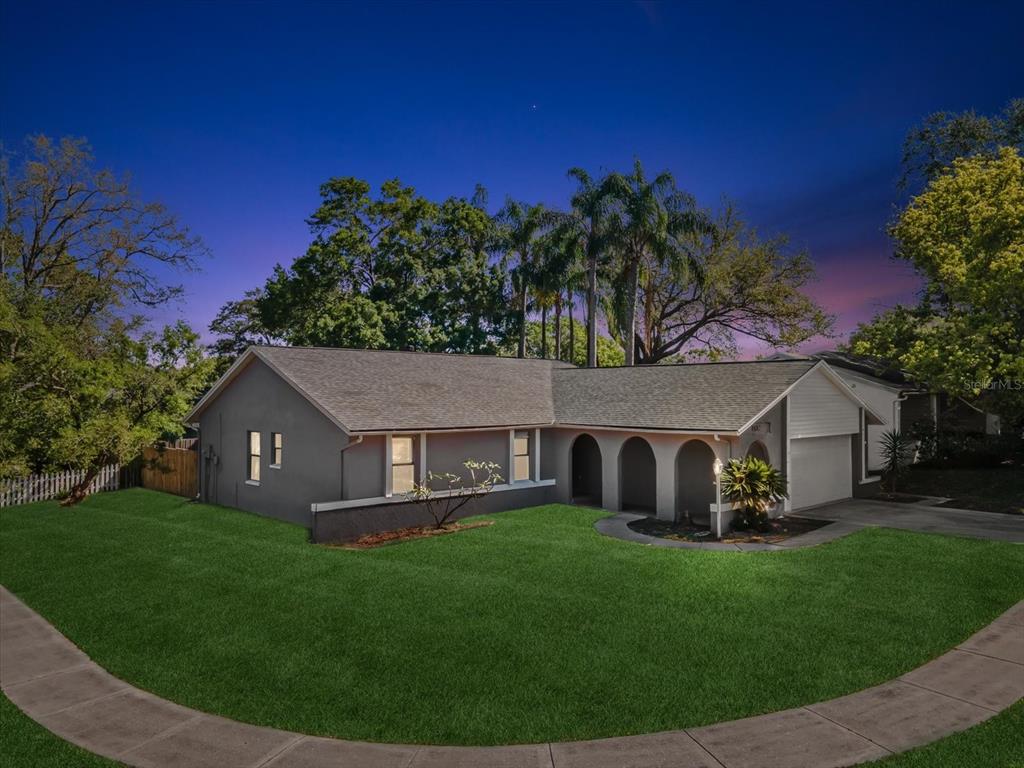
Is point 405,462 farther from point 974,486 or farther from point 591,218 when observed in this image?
point 974,486

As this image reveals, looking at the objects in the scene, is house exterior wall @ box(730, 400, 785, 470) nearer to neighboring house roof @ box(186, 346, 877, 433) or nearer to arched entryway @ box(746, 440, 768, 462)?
arched entryway @ box(746, 440, 768, 462)

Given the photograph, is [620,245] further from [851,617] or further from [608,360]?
[608,360]

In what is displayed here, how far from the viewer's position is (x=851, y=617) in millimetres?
9320

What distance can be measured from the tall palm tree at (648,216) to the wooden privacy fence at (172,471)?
2152 cm

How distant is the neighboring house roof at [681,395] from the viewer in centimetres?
1688

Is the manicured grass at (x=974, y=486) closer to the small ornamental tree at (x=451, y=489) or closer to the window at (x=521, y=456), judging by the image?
the window at (x=521, y=456)

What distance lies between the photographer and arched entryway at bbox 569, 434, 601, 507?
2239 centimetres

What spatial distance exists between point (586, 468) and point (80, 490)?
19.0 meters

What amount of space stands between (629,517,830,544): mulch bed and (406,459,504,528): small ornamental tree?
4770 millimetres

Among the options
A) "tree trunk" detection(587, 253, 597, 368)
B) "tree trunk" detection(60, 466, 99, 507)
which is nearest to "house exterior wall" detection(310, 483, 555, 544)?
"tree trunk" detection(60, 466, 99, 507)

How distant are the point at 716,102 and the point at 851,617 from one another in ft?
80.4

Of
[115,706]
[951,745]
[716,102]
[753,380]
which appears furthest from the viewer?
[716,102]

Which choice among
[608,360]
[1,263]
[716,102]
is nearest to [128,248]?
[1,263]

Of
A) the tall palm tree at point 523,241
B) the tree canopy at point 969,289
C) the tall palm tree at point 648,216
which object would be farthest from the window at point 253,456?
the tree canopy at point 969,289
